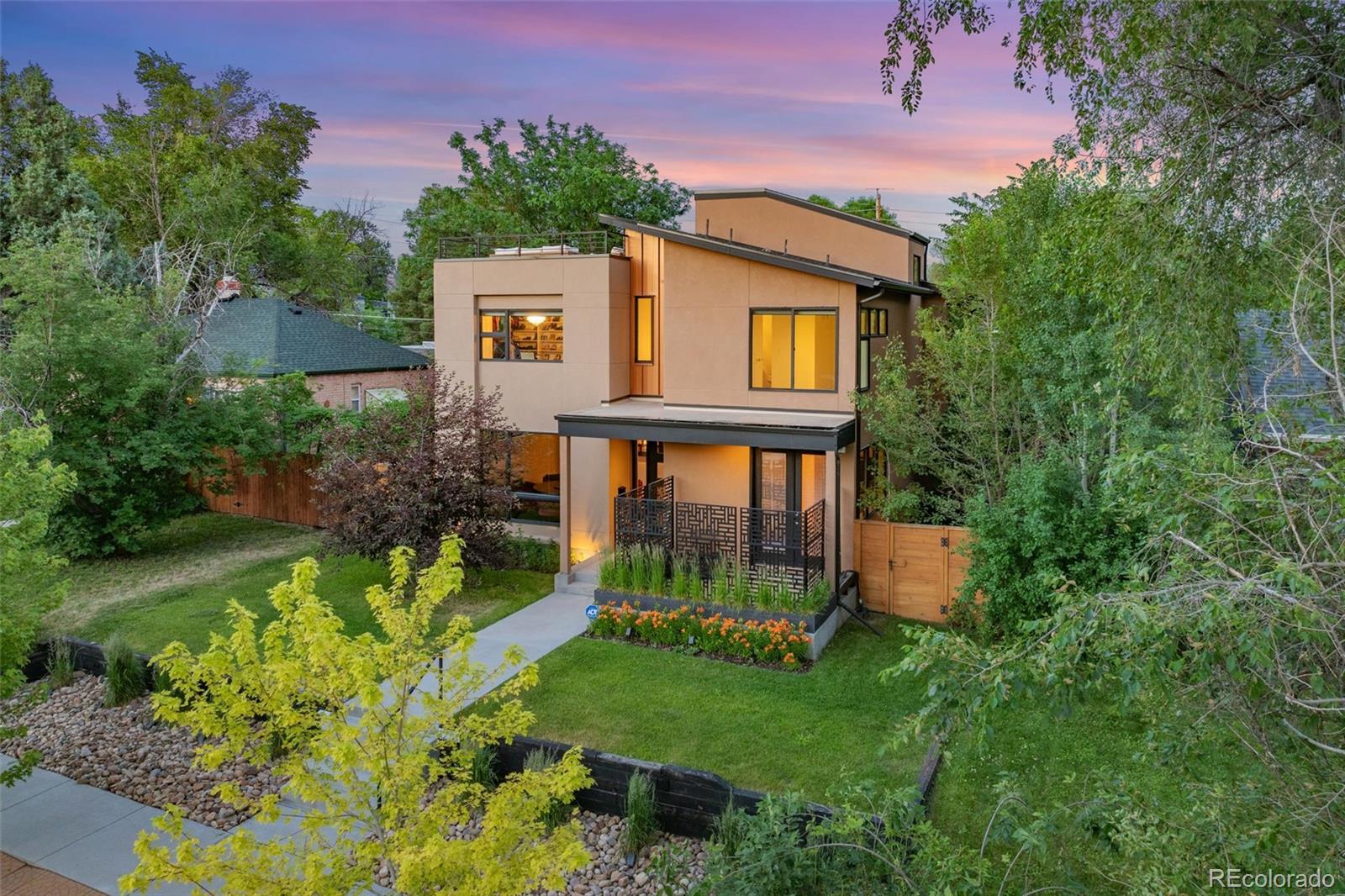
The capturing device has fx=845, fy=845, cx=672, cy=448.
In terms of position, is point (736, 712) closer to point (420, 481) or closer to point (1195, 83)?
point (420, 481)

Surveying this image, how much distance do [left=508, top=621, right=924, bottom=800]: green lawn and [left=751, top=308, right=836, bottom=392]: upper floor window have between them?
4.66 m

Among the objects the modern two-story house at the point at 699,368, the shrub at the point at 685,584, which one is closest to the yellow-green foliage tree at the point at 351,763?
the shrub at the point at 685,584

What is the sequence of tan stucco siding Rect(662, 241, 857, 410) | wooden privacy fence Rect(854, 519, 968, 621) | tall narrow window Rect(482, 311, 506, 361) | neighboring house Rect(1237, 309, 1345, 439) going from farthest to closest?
tall narrow window Rect(482, 311, 506, 361)
tan stucco siding Rect(662, 241, 857, 410)
wooden privacy fence Rect(854, 519, 968, 621)
neighboring house Rect(1237, 309, 1345, 439)

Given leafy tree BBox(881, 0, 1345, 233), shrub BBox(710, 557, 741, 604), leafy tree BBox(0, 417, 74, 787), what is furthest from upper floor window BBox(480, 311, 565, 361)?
leafy tree BBox(881, 0, 1345, 233)

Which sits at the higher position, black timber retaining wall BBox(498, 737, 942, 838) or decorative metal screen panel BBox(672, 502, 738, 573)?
decorative metal screen panel BBox(672, 502, 738, 573)

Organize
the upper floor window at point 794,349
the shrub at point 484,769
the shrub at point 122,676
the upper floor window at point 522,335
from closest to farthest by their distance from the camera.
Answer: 1. the shrub at point 484,769
2. the shrub at point 122,676
3. the upper floor window at point 794,349
4. the upper floor window at point 522,335

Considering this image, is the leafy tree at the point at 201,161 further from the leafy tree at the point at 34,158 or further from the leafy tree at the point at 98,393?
the leafy tree at the point at 98,393

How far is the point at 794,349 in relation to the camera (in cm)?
1468

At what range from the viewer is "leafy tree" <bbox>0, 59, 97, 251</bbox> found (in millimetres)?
24375

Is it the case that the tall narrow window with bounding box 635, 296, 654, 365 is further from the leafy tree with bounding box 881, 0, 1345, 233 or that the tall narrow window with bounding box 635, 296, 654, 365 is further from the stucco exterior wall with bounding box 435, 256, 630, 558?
the leafy tree with bounding box 881, 0, 1345, 233

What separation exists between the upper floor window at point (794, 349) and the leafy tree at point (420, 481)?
16.0 ft

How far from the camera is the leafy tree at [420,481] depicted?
13445 millimetres

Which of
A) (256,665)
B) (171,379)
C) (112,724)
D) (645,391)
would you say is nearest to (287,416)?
(171,379)

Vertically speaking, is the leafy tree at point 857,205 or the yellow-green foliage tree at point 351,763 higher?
the leafy tree at point 857,205
